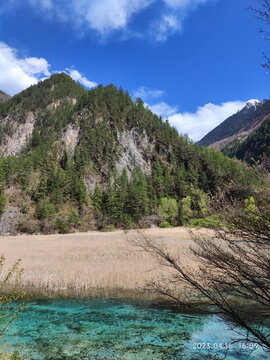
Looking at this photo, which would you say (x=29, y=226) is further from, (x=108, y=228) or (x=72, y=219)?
(x=108, y=228)

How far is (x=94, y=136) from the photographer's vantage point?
351 feet

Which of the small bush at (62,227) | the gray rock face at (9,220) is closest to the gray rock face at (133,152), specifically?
the small bush at (62,227)

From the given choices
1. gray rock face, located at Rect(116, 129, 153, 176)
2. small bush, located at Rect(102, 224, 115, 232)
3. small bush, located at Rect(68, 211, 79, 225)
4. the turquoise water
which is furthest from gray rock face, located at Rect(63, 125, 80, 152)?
the turquoise water

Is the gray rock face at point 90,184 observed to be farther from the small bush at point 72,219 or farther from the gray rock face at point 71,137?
the small bush at point 72,219

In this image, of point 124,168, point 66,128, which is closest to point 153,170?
point 124,168

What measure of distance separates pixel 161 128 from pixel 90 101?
4127 centimetres

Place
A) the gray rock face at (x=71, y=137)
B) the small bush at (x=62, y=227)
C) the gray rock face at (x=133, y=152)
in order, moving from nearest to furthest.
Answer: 1. the small bush at (x=62, y=227)
2. the gray rock face at (x=133, y=152)
3. the gray rock face at (x=71, y=137)

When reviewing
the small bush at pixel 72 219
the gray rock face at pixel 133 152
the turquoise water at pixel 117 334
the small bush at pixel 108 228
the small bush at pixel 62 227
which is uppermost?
the gray rock face at pixel 133 152

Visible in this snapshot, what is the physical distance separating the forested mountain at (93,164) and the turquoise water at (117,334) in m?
47.8

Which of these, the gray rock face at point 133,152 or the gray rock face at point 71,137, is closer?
the gray rock face at point 133,152

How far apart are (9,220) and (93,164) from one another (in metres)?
43.0

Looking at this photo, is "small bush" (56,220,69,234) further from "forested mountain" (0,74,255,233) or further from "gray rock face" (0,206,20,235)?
"gray rock face" (0,206,20,235)

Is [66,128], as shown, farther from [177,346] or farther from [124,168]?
[177,346]

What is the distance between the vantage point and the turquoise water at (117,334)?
6.96m
